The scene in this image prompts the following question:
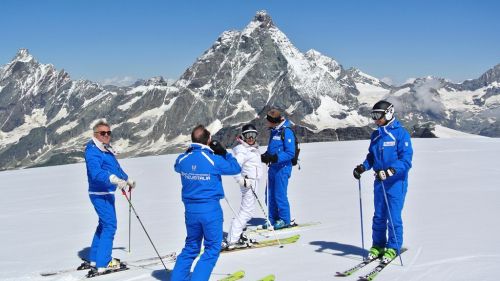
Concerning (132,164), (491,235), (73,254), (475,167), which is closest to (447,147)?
(475,167)

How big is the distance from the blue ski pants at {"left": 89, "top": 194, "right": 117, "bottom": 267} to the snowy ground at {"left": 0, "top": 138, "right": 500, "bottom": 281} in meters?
0.37

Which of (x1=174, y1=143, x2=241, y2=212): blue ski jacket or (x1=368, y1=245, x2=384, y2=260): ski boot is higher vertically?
(x1=174, y1=143, x2=241, y2=212): blue ski jacket

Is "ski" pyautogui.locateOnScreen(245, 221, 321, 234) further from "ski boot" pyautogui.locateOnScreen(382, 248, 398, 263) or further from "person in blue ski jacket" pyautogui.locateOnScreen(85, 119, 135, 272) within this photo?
"person in blue ski jacket" pyautogui.locateOnScreen(85, 119, 135, 272)

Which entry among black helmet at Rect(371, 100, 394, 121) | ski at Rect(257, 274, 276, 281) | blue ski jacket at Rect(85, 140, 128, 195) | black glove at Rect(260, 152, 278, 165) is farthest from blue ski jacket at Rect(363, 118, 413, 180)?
blue ski jacket at Rect(85, 140, 128, 195)

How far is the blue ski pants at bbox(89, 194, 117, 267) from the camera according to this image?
9.48 meters

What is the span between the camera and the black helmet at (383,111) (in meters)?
9.31

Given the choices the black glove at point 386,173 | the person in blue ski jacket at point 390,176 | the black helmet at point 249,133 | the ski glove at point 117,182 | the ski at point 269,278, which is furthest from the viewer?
the black helmet at point 249,133

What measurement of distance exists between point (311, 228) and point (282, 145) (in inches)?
83.2

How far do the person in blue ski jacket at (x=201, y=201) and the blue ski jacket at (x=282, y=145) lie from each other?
14.2ft

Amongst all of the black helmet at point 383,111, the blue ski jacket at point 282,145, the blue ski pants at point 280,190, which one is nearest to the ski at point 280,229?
the blue ski pants at point 280,190

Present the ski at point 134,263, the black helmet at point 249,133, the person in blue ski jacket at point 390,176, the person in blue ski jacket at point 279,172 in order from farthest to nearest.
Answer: the person in blue ski jacket at point 279,172 → the black helmet at point 249,133 → the ski at point 134,263 → the person in blue ski jacket at point 390,176

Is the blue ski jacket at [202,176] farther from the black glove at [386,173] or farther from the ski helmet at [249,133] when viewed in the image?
the ski helmet at [249,133]

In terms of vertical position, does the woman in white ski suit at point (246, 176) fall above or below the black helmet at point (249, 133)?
below

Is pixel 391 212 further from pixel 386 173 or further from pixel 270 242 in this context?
pixel 270 242
